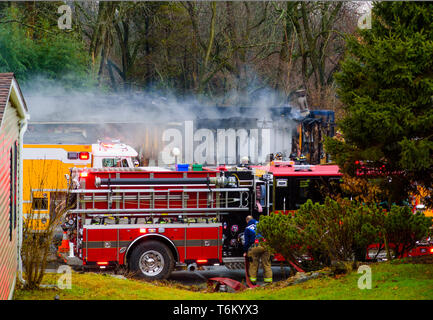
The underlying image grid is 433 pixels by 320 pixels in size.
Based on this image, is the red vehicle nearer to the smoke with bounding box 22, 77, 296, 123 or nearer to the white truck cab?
the white truck cab

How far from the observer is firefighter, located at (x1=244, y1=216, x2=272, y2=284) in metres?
13.0

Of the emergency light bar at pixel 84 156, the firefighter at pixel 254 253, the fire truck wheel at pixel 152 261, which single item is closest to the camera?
the firefighter at pixel 254 253

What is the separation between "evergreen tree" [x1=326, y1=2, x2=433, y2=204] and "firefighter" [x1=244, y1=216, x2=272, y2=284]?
256 cm

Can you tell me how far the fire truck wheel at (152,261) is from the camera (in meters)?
13.2

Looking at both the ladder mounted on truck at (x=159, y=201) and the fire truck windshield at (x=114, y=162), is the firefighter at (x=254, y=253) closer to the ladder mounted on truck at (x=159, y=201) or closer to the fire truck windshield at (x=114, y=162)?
the ladder mounted on truck at (x=159, y=201)

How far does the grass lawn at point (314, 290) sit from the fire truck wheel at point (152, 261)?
1.81 meters

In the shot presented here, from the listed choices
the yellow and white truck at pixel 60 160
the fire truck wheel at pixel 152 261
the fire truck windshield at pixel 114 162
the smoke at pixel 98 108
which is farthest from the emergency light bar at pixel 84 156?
the smoke at pixel 98 108

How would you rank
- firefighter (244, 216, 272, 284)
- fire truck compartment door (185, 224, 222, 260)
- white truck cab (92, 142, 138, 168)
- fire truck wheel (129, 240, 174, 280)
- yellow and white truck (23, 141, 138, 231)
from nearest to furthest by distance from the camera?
firefighter (244, 216, 272, 284) < fire truck wheel (129, 240, 174, 280) < fire truck compartment door (185, 224, 222, 260) < yellow and white truck (23, 141, 138, 231) < white truck cab (92, 142, 138, 168)

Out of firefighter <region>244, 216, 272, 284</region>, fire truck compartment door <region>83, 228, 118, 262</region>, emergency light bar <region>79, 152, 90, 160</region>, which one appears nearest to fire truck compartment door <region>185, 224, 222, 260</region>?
firefighter <region>244, 216, 272, 284</region>

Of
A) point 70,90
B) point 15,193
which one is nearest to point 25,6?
point 70,90

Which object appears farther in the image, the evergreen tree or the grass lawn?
the evergreen tree

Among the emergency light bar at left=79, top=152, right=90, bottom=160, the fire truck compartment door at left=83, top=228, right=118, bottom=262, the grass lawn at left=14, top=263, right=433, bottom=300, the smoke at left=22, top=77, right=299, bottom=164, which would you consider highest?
the smoke at left=22, top=77, right=299, bottom=164

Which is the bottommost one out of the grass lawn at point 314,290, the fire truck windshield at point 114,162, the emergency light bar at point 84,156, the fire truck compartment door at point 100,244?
the grass lawn at point 314,290

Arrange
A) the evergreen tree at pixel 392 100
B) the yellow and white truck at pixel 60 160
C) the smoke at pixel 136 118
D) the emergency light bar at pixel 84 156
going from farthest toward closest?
the smoke at pixel 136 118
the emergency light bar at pixel 84 156
the yellow and white truck at pixel 60 160
the evergreen tree at pixel 392 100
